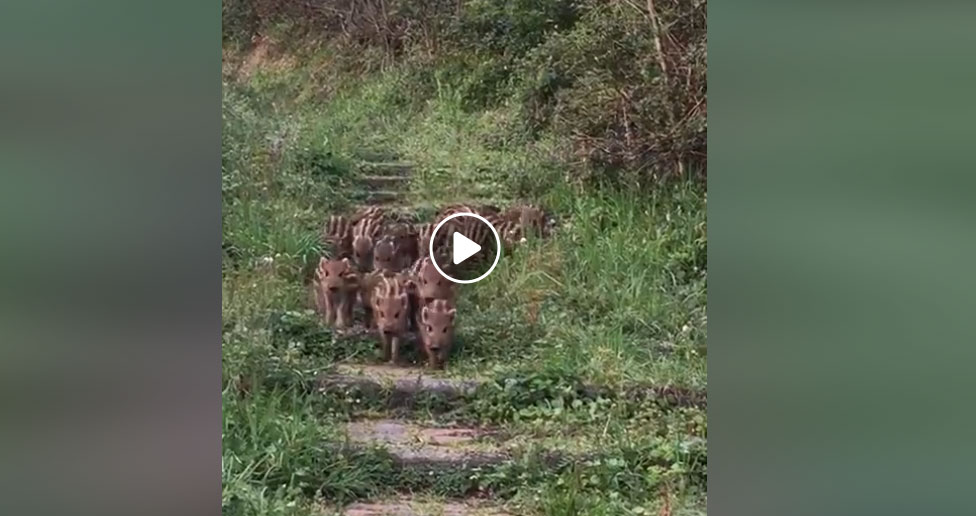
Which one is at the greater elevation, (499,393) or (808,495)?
(499,393)

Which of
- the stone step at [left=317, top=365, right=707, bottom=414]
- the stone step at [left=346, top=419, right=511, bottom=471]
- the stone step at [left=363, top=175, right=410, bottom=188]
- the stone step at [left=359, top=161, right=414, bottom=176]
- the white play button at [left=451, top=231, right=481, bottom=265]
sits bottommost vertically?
the stone step at [left=346, top=419, right=511, bottom=471]

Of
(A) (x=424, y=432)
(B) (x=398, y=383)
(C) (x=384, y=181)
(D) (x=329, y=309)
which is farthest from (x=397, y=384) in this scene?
(C) (x=384, y=181)

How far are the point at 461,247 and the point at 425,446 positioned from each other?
0.44 m

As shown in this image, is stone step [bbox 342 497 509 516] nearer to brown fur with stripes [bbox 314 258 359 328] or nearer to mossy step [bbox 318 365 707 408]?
mossy step [bbox 318 365 707 408]

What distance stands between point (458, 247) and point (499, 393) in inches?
12.9

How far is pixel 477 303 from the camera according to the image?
171 cm

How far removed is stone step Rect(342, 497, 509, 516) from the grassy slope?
1.3 inches

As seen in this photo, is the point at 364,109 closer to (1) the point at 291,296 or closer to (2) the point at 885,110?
(1) the point at 291,296

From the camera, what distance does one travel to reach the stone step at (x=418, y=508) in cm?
170

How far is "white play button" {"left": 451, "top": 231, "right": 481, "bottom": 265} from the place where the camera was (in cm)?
172

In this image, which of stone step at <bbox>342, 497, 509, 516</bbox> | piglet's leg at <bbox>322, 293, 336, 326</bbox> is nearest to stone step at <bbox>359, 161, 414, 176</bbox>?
piglet's leg at <bbox>322, 293, 336, 326</bbox>

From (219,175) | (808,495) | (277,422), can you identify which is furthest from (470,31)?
(808,495)

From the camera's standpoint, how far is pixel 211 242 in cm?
162

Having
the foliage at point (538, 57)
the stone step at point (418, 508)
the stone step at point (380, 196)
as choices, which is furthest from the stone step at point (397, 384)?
the foliage at point (538, 57)
